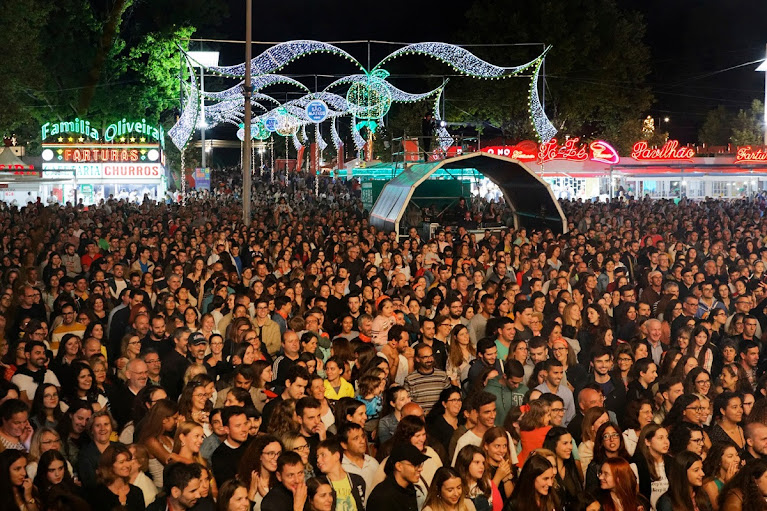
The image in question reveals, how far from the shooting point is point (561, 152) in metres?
38.2

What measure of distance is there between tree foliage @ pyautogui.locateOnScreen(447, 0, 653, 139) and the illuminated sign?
18.8 meters

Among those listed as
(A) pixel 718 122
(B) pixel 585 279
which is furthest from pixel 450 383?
(A) pixel 718 122

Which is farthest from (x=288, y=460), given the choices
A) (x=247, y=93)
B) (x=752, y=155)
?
(x=752, y=155)

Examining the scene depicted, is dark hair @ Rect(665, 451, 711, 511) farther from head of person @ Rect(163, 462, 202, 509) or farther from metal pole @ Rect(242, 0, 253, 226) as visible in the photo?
metal pole @ Rect(242, 0, 253, 226)

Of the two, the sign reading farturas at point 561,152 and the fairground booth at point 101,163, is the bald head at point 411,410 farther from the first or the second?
the fairground booth at point 101,163

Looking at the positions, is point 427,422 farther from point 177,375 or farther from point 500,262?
point 500,262

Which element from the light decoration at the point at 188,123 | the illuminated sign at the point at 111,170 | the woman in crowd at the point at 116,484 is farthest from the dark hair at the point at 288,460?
the illuminated sign at the point at 111,170

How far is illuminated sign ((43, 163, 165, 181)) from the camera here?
38656mm

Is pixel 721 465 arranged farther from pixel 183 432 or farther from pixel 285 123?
pixel 285 123

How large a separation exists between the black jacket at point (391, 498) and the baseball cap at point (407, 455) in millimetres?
129

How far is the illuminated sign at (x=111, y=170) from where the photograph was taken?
3866 centimetres

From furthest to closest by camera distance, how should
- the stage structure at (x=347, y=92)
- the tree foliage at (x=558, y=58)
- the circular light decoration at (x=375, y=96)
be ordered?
the tree foliage at (x=558, y=58)
the circular light decoration at (x=375, y=96)
the stage structure at (x=347, y=92)

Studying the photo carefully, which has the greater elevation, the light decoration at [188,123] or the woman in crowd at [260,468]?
the light decoration at [188,123]

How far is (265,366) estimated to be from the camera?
25.6 ft
